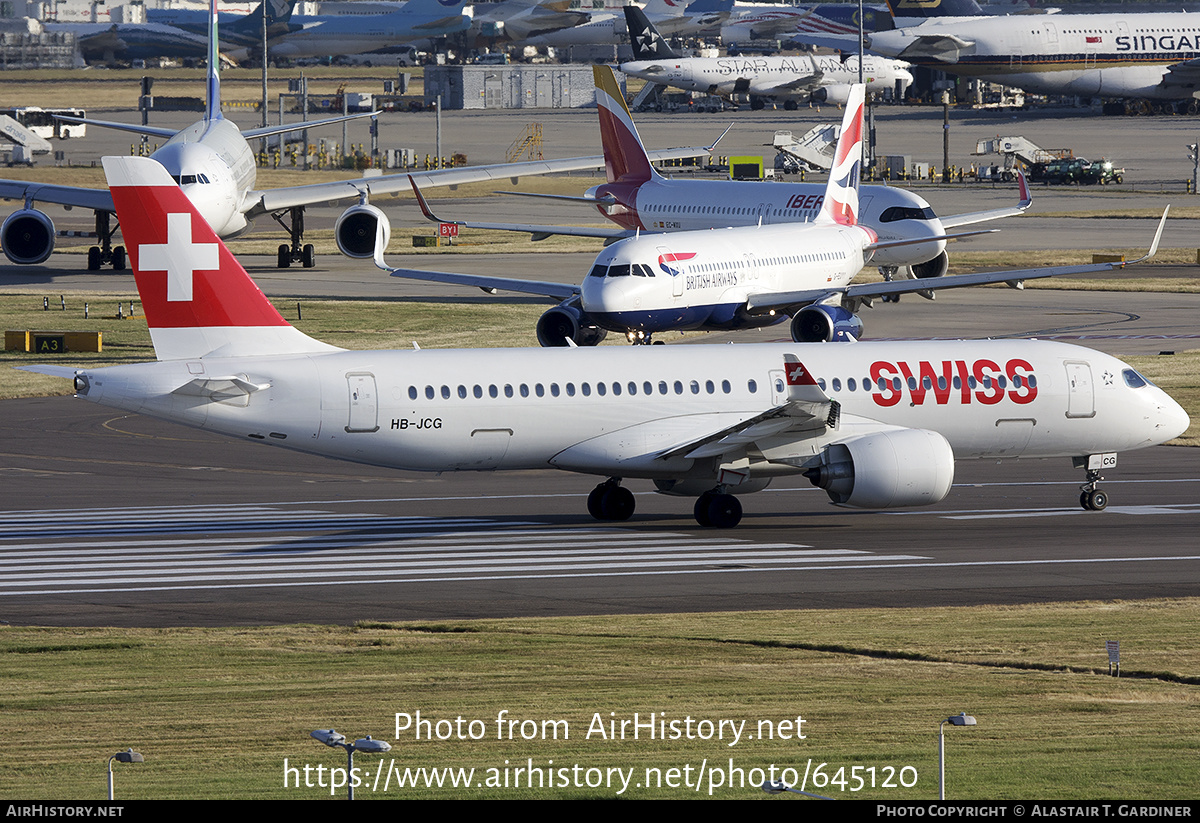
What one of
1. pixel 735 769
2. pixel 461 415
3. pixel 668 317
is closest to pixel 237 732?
pixel 735 769

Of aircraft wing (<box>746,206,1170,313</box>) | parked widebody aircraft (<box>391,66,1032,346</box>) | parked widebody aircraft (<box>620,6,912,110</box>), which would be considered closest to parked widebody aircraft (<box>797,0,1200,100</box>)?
parked widebody aircraft (<box>620,6,912,110</box>)

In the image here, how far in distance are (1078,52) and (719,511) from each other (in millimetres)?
148306

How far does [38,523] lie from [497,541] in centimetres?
974

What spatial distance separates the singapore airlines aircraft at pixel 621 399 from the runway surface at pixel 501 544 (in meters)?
1.45

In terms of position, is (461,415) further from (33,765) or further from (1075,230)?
(1075,230)

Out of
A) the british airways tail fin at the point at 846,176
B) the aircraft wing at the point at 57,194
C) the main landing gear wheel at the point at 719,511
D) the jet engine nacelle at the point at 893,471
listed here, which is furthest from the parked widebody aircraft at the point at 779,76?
the jet engine nacelle at the point at 893,471

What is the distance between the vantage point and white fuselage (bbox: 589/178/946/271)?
6781 centimetres

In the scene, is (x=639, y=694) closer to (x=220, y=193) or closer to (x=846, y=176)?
(x=846, y=176)

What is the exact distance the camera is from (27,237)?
68.8 meters

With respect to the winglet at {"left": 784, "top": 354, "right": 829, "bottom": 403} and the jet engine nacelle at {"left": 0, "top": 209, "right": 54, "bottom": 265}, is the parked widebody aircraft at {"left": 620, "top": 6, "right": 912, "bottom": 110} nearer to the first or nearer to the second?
the jet engine nacelle at {"left": 0, "top": 209, "right": 54, "bottom": 265}

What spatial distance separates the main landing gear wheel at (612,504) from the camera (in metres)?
34.7

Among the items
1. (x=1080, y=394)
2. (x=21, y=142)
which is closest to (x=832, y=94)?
(x=21, y=142)

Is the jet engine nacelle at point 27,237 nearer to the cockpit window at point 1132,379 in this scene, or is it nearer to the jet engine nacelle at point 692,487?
the jet engine nacelle at point 692,487

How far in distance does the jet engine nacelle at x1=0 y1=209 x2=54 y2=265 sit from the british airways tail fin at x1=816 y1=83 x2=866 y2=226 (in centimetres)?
3149
